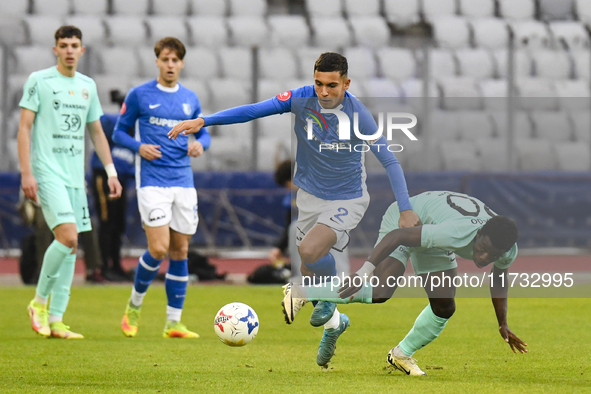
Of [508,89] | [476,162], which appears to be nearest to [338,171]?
[476,162]

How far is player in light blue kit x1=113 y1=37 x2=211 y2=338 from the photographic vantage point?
648 centimetres

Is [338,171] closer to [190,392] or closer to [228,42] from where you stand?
[190,392]

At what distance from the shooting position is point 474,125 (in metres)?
10.9

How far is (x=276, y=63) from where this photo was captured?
12.8 meters

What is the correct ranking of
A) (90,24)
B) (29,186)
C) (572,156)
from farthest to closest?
(90,24) → (572,156) → (29,186)

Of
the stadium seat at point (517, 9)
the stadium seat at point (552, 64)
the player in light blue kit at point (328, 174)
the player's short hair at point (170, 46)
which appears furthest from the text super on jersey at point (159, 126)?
the stadium seat at point (517, 9)

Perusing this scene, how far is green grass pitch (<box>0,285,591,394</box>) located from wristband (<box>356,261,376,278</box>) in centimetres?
52

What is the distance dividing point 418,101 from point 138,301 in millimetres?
5331

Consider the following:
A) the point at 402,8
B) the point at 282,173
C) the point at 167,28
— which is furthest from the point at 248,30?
the point at 282,173

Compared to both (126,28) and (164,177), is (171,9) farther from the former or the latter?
(164,177)

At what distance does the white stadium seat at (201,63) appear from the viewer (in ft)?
45.9

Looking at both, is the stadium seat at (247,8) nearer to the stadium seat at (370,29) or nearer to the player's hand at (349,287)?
the stadium seat at (370,29)

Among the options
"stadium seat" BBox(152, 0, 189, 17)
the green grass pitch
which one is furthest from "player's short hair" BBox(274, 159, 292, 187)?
"stadium seat" BBox(152, 0, 189, 17)

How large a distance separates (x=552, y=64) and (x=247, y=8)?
6064 millimetres
